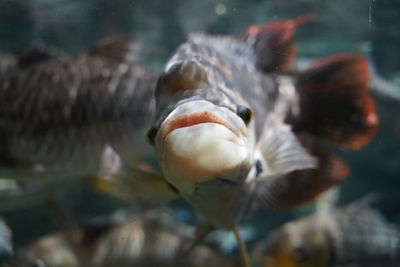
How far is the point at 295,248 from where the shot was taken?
13.9 feet

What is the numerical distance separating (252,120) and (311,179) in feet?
3.85

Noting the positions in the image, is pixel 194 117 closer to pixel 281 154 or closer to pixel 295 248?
pixel 281 154

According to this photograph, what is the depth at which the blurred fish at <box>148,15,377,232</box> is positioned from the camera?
1.46 m

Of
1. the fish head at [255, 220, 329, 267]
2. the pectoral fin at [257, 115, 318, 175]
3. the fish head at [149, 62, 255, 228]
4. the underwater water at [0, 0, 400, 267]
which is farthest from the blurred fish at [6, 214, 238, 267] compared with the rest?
the fish head at [149, 62, 255, 228]

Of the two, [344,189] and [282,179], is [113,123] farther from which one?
[344,189]

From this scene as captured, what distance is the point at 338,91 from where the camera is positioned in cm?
295

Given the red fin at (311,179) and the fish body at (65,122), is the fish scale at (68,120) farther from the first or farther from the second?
the red fin at (311,179)

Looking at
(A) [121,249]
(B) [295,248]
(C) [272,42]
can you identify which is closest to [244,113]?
(C) [272,42]

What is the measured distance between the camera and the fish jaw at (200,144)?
1.39 metres

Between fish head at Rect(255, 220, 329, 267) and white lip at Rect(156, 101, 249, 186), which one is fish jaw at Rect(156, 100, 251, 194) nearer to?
white lip at Rect(156, 101, 249, 186)

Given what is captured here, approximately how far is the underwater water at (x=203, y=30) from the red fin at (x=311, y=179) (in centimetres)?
269

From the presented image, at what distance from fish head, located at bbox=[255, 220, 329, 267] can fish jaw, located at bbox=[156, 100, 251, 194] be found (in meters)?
2.98

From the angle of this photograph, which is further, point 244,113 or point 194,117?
point 244,113

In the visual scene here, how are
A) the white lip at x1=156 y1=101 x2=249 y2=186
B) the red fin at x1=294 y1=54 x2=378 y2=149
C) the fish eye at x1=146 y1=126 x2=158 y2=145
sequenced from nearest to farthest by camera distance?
1. the white lip at x1=156 y1=101 x2=249 y2=186
2. the fish eye at x1=146 y1=126 x2=158 y2=145
3. the red fin at x1=294 y1=54 x2=378 y2=149
